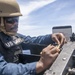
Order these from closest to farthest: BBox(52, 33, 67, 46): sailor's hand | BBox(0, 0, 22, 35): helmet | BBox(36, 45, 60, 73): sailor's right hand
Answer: BBox(36, 45, 60, 73): sailor's right hand, BBox(52, 33, 67, 46): sailor's hand, BBox(0, 0, 22, 35): helmet

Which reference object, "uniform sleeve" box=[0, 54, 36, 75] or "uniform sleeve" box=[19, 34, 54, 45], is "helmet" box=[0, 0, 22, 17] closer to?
"uniform sleeve" box=[19, 34, 54, 45]

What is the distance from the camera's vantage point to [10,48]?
4090mm

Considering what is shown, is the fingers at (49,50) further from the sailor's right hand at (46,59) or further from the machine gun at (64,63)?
the machine gun at (64,63)

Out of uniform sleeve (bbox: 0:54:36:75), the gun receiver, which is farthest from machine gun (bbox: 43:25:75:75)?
uniform sleeve (bbox: 0:54:36:75)

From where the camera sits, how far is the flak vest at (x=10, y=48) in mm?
3957

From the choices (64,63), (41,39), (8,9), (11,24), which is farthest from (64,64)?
(41,39)

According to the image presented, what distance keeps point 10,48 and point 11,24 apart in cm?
41

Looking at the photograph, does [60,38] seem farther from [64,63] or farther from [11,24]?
[64,63]

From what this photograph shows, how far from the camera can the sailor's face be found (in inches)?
165

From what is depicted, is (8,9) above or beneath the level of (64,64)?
above


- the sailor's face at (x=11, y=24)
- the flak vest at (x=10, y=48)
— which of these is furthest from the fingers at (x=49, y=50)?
the sailor's face at (x=11, y=24)

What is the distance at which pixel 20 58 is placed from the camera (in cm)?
439

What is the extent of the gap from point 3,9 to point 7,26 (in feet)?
1.11

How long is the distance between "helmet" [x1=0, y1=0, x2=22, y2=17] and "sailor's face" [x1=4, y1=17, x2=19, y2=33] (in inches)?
4.1
